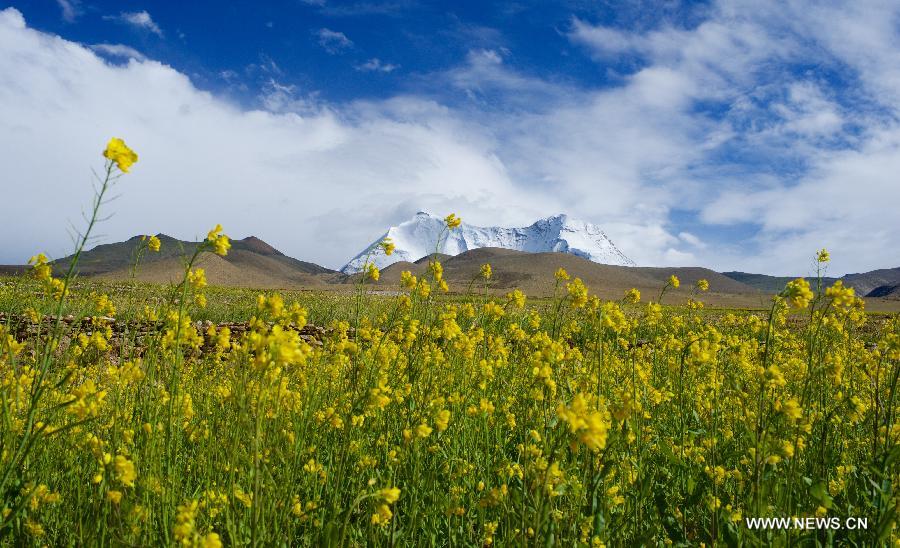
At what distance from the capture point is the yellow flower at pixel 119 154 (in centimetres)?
222

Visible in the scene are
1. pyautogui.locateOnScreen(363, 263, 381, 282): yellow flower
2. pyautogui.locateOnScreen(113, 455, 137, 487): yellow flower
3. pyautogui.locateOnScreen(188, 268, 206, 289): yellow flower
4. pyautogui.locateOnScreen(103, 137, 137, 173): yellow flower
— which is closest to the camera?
pyautogui.locateOnScreen(113, 455, 137, 487): yellow flower

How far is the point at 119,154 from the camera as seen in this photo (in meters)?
2.25

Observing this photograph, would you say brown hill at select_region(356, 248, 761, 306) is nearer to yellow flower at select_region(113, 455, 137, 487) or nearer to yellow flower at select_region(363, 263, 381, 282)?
yellow flower at select_region(363, 263, 381, 282)

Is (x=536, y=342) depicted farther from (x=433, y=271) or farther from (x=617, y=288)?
(x=617, y=288)

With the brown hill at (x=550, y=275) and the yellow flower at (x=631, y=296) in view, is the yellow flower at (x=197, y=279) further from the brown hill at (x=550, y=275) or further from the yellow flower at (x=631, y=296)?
the brown hill at (x=550, y=275)

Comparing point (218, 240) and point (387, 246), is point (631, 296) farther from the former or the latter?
point (218, 240)

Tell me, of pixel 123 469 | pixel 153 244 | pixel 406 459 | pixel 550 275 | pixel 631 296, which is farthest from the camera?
pixel 550 275

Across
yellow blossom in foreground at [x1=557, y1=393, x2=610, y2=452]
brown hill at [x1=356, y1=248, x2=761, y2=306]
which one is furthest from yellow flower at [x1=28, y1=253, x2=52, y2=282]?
brown hill at [x1=356, y1=248, x2=761, y2=306]

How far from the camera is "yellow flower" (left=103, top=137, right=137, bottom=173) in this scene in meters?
2.22

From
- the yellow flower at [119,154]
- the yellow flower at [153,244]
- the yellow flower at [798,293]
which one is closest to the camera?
the yellow flower at [119,154]

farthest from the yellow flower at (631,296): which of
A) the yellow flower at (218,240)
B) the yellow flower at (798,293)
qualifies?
the yellow flower at (218,240)

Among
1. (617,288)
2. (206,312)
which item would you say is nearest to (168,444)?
(206,312)

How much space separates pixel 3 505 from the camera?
238cm

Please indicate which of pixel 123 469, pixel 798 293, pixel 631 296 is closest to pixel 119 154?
pixel 123 469
